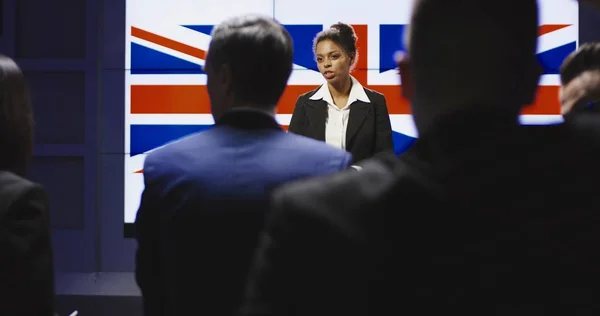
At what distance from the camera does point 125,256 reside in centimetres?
516

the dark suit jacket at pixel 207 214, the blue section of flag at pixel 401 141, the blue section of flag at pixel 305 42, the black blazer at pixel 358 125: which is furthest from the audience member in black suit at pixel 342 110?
the dark suit jacket at pixel 207 214

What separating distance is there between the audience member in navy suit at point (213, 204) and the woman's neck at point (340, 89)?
243 centimetres

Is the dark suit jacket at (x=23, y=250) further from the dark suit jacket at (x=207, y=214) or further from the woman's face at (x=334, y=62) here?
the woman's face at (x=334, y=62)

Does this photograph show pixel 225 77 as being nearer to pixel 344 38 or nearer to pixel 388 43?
pixel 344 38

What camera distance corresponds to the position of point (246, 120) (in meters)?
1.43

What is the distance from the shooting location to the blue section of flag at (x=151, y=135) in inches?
202

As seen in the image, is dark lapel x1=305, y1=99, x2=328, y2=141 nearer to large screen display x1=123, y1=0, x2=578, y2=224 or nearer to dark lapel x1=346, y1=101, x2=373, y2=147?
dark lapel x1=346, y1=101, x2=373, y2=147

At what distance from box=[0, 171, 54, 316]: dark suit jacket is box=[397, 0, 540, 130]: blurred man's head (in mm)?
931

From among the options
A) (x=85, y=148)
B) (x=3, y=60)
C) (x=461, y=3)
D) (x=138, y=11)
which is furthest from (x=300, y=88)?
(x=461, y=3)

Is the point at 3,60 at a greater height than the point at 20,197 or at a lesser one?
greater

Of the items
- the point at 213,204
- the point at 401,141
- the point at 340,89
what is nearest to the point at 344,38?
the point at 340,89

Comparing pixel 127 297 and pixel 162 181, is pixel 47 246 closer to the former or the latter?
pixel 162 181

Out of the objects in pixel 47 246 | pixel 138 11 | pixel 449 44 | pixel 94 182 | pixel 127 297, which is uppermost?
pixel 138 11

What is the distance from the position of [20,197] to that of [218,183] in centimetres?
41
